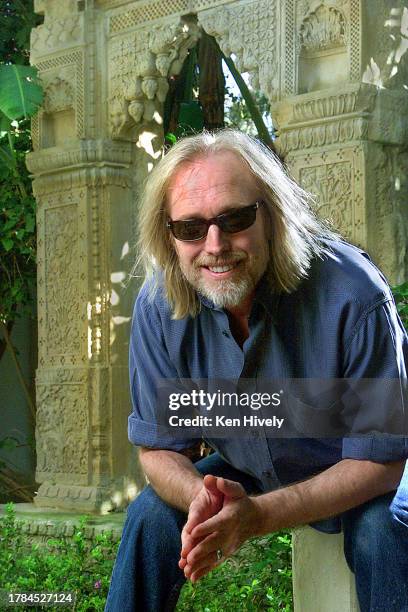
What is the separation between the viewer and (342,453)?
252 centimetres

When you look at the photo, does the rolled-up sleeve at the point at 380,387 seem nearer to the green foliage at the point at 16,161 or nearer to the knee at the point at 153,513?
the knee at the point at 153,513

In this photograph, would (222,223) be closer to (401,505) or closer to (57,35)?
(401,505)

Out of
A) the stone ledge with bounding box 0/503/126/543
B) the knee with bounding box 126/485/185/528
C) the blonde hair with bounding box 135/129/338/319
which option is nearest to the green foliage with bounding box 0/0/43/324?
the stone ledge with bounding box 0/503/126/543

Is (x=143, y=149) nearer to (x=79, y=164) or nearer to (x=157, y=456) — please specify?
(x=79, y=164)

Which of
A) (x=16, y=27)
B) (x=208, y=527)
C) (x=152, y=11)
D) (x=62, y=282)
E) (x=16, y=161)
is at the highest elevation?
(x=16, y=27)

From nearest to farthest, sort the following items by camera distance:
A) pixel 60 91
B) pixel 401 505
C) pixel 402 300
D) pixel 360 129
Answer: pixel 401 505 < pixel 402 300 < pixel 360 129 < pixel 60 91

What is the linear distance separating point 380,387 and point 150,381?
610 mm

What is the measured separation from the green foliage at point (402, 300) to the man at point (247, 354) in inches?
54.4

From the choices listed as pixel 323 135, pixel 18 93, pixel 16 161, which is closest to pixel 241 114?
pixel 16 161

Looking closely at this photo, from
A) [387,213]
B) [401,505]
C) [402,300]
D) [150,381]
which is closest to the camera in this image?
[401,505]

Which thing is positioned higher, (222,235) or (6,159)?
(6,159)

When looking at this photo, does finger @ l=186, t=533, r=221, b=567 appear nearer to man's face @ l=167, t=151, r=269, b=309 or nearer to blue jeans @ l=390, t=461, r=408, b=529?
blue jeans @ l=390, t=461, r=408, b=529

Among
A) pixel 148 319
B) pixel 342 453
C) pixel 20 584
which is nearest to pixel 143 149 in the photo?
pixel 20 584

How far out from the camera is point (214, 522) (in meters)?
2.32
